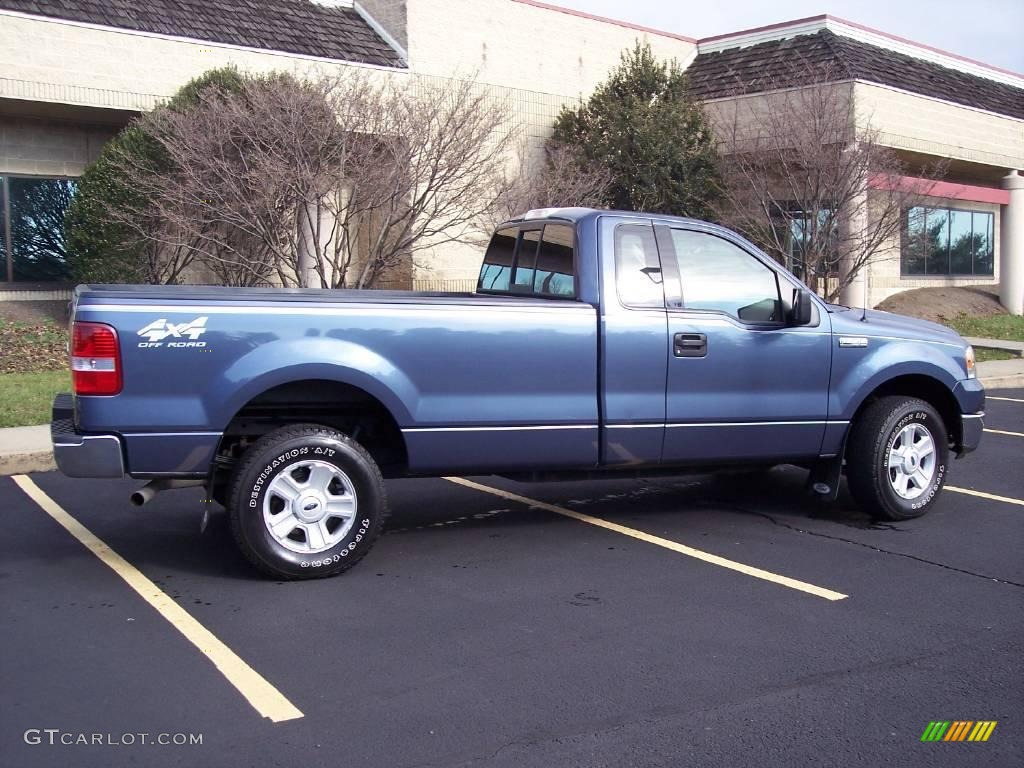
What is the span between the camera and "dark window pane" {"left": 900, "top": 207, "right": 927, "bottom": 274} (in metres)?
20.7

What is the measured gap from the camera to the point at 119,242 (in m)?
15.6

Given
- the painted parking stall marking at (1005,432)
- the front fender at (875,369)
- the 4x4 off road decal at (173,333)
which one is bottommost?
the painted parking stall marking at (1005,432)

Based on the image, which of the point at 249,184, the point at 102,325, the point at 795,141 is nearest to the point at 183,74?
the point at 249,184

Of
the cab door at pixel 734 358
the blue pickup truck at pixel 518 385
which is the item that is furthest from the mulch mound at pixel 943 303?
the cab door at pixel 734 358

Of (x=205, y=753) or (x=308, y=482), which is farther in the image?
(x=308, y=482)

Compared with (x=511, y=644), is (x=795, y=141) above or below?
above

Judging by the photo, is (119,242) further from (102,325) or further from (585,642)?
(585,642)

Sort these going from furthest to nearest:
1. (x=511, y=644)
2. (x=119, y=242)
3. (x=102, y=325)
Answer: (x=119, y=242) < (x=102, y=325) < (x=511, y=644)

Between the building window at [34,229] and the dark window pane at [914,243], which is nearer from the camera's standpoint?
the building window at [34,229]

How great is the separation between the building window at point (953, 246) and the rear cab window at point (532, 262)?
18.3 m

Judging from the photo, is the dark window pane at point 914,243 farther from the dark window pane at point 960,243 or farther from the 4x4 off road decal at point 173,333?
the 4x4 off road decal at point 173,333

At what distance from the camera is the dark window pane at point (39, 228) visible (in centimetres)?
1727

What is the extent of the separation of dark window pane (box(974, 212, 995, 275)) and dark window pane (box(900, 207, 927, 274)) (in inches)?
121

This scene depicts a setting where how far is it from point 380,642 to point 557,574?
55.6 inches
